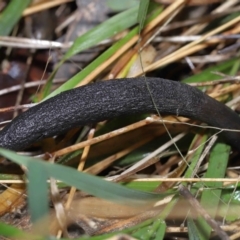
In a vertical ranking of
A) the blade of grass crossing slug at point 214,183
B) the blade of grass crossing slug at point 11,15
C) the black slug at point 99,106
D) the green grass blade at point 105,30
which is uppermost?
the blade of grass crossing slug at point 11,15

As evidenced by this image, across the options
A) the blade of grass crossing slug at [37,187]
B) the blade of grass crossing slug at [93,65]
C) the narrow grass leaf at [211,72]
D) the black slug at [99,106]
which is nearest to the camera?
the blade of grass crossing slug at [37,187]

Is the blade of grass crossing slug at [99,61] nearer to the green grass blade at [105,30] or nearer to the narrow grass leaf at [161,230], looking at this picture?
the green grass blade at [105,30]

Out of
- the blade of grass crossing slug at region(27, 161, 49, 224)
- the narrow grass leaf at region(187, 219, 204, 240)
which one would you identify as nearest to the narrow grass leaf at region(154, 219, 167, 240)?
the narrow grass leaf at region(187, 219, 204, 240)

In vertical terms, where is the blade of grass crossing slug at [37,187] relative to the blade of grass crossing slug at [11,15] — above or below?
below

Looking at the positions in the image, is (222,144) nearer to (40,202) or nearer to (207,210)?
(207,210)

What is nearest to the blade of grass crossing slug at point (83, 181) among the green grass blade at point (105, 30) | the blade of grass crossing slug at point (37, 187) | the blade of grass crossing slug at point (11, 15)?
the blade of grass crossing slug at point (37, 187)
